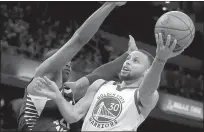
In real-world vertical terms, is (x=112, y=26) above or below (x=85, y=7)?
below

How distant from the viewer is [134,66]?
12.7 feet

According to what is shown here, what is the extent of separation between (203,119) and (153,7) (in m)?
4.67

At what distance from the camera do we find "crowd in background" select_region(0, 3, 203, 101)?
11.6 metres

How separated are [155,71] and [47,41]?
9.28m

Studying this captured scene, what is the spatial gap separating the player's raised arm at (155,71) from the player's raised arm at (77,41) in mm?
695

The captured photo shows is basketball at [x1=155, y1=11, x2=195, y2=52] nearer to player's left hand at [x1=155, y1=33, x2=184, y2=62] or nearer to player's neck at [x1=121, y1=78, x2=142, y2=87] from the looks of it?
player's left hand at [x1=155, y1=33, x2=184, y2=62]

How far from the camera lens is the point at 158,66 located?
336 cm

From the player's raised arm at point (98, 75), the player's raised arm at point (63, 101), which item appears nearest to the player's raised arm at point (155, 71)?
the player's raised arm at point (63, 101)

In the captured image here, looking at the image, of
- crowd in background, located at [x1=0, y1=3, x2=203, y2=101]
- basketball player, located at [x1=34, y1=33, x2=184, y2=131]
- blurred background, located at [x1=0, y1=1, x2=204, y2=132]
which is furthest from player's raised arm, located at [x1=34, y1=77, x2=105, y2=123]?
crowd in background, located at [x1=0, y1=3, x2=203, y2=101]

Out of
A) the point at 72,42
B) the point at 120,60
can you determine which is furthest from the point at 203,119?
the point at 72,42

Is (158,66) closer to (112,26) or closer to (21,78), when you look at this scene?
(21,78)

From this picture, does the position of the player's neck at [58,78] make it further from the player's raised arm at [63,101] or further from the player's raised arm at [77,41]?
the player's raised arm at [63,101]

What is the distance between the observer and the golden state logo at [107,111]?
3.74 meters

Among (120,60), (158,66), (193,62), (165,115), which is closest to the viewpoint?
(158,66)
